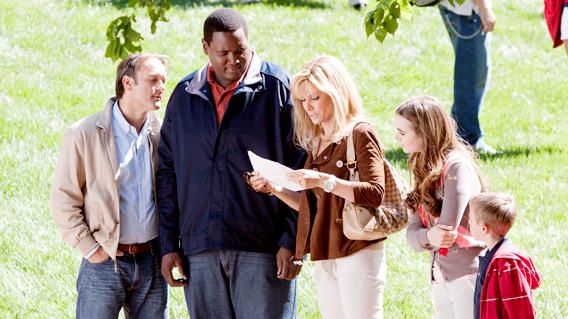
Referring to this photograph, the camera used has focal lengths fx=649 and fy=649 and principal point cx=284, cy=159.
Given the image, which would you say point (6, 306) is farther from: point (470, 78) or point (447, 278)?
point (470, 78)

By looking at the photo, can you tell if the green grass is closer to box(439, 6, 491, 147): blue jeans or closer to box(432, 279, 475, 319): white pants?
box(439, 6, 491, 147): blue jeans

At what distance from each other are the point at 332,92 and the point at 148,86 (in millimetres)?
1095

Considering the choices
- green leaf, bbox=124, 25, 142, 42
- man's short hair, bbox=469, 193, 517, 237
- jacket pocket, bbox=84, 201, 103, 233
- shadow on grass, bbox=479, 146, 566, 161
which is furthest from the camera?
shadow on grass, bbox=479, 146, 566, 161

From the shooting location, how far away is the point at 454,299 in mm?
3340

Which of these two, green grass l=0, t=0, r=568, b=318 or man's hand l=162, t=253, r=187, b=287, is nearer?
man's hand l=162, t=253, r=187, b=287

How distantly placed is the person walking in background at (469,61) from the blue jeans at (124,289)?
4.60 metres

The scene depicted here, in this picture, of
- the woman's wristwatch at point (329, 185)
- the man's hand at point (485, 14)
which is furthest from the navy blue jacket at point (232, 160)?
the man's hand at point (485, 14)

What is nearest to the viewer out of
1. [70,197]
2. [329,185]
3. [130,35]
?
[329,185]

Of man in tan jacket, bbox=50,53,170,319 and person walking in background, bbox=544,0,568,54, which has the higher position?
person walking in background, bbox=544,0,568,54

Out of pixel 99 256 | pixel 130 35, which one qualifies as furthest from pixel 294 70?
pixel 99 256

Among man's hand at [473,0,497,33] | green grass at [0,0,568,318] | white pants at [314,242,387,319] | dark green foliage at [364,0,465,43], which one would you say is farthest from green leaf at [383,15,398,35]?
man's hand at [473,0,497,33]

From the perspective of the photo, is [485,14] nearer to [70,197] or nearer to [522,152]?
[522,152]

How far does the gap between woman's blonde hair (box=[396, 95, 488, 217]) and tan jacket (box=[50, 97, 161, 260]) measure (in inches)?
64.2

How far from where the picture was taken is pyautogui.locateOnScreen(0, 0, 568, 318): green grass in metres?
5.29
